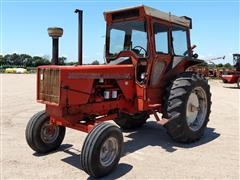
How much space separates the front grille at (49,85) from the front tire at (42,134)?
1.71ft

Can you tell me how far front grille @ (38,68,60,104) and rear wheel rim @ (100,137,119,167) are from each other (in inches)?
39.6

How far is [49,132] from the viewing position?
5.84 metres

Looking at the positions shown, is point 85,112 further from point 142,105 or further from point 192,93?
point 192,93

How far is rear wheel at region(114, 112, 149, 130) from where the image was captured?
292 inches

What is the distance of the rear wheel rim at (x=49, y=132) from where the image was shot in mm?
5703

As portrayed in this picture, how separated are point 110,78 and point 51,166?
71.6 inches

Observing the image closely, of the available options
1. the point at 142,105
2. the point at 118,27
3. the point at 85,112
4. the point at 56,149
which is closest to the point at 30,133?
the point at 56,149

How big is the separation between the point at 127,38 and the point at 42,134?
2.63m

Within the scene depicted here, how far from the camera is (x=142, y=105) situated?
6266 millimetres

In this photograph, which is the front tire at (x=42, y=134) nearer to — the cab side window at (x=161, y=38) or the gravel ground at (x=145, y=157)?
the gravel ground at (x=145, y=157)

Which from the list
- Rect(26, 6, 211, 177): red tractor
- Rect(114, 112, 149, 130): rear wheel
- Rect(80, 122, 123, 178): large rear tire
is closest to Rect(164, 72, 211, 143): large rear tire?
Rect(26, 6, 211, 177): red tractor

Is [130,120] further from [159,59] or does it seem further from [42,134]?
[42,134]

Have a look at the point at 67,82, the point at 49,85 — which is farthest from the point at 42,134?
the point at 67,82

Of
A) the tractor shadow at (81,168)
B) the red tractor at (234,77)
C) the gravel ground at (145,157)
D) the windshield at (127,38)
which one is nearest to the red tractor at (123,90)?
the windshield at (127,38)
